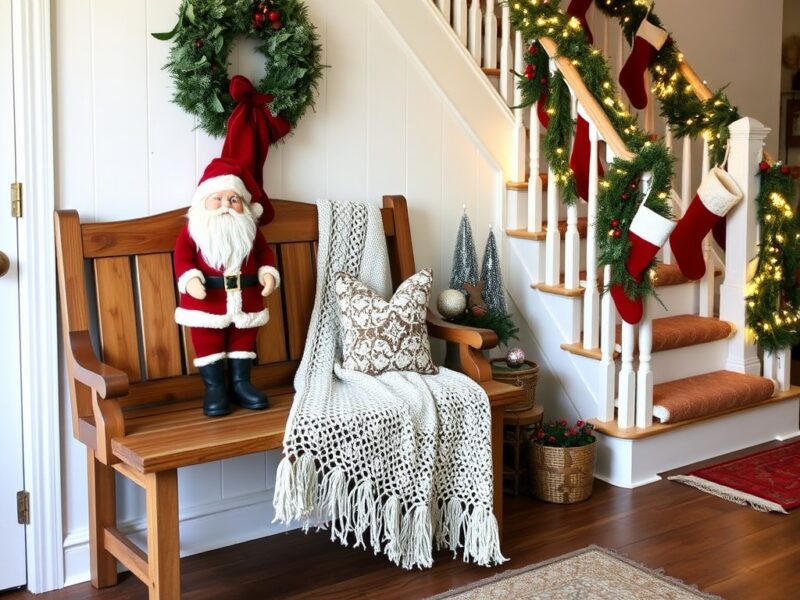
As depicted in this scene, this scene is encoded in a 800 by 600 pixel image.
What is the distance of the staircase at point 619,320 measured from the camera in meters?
3.51

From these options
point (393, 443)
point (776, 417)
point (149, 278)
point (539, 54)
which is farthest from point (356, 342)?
point (776, 417)

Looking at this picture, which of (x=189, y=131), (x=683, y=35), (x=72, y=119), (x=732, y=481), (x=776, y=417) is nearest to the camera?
(x=72, y=119)

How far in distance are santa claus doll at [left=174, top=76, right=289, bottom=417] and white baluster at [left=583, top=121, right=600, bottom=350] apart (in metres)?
1.24

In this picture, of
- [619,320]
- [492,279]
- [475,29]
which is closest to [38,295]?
[492,279]

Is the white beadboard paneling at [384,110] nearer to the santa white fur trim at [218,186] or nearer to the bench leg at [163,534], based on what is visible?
the santa white fur trim at [218,186]

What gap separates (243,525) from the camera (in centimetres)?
309

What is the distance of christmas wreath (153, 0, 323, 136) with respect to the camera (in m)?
2.81

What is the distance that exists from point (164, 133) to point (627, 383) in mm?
1799

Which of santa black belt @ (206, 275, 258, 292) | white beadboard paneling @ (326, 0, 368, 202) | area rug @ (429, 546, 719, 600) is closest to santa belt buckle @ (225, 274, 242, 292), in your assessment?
santa black belt @ (206, 275, 258, 292)

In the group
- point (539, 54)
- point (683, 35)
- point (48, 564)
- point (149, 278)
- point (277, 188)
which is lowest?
point (48, 564)

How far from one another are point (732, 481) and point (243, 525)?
5.70 ft

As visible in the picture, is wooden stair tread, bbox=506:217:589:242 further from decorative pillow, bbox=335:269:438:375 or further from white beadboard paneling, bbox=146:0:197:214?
white beadboard paneling, bbox=146:0:197:214

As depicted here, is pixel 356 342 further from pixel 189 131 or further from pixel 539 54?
pixel 539 54

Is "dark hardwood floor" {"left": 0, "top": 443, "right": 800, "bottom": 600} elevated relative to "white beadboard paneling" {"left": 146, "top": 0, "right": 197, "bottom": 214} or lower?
lower
